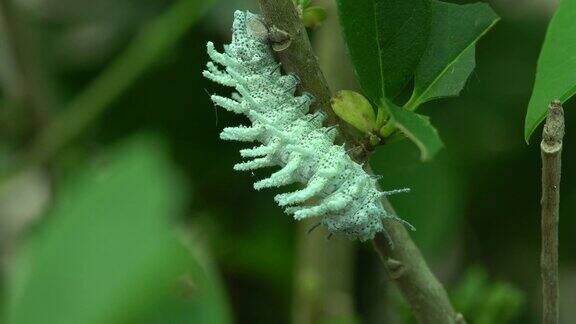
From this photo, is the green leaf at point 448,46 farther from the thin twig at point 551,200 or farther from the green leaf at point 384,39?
the thin twig at point 551,200

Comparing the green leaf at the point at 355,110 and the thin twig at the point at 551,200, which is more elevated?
the green leaf at the point at 355,110

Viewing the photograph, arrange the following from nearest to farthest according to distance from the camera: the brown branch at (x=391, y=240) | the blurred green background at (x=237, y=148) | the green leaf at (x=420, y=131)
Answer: the green leaf at (x=420, y=131), the brown branch at (x=391, y=240), the blurred green background at (x=237, y=148)

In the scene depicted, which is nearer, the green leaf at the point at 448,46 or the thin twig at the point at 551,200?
the thin twig at the point at 551,200

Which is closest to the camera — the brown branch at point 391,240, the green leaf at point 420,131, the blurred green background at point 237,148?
the green leaf at point 420,131

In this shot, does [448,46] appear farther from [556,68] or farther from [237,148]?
[237,148]

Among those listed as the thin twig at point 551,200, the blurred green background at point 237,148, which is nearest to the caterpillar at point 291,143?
the thin twig at point 551,200

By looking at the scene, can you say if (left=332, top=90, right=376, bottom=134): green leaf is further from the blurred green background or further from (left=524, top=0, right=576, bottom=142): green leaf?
the blurred green background

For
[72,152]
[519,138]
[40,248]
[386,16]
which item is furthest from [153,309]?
[519,138]

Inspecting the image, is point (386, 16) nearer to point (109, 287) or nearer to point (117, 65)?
point (109, 287)
